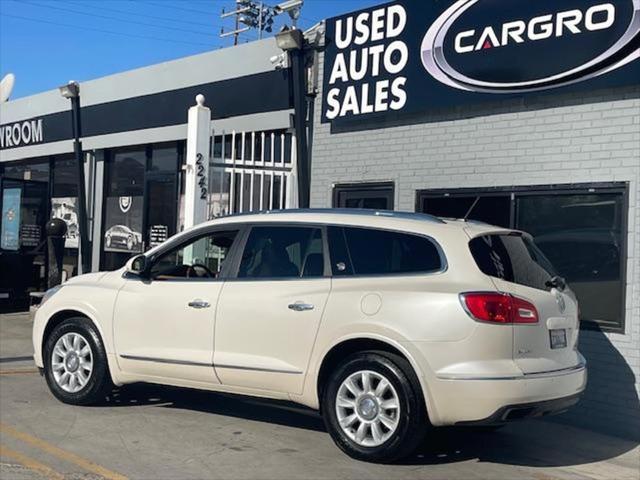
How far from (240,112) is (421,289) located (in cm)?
689

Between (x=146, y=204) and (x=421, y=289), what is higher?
(x=146, y=204)

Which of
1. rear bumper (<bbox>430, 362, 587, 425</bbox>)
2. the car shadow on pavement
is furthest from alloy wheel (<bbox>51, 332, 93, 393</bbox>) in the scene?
rear bumper (<bbox>430, 362, 587, 425</bbox>)

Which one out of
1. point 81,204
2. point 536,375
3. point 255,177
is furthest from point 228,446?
point 81,204

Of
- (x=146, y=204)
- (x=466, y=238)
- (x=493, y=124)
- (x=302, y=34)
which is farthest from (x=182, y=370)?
(x=146, y=204)

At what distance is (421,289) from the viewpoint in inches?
212

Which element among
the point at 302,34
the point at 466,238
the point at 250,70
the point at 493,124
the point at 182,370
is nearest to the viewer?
the point at 466,238

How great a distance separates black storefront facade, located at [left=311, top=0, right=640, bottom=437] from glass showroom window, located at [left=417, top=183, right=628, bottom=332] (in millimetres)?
11

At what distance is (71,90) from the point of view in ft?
48.1

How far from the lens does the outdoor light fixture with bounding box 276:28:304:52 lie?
10.1m

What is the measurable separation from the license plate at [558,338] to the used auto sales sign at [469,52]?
9.76 feet

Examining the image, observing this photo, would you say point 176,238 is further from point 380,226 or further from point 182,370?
point 380,226

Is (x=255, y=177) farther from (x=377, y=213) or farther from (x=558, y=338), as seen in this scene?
(x=558, y=338)

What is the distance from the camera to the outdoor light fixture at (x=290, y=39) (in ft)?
33.3

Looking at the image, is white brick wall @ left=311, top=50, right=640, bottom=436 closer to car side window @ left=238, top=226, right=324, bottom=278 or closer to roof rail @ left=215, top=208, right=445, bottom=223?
roof rail @ left=215, top=208, right=445, bottom=223
